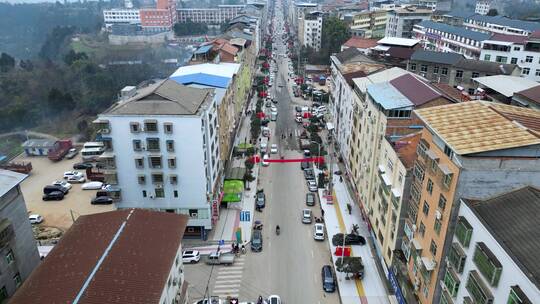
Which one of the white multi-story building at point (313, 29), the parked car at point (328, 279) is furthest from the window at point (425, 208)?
the white multi-story building at point (313, 29)

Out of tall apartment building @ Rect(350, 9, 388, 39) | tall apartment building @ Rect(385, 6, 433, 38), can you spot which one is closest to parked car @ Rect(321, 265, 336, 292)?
tall apartment building @ Rect(385, 6, 433, 38)

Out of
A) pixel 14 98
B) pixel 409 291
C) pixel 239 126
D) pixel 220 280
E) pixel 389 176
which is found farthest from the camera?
pixel 14 98

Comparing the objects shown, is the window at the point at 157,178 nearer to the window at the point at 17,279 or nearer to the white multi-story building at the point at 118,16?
the window at the point at 17,279

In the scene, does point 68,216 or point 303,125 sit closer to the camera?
point 68,216

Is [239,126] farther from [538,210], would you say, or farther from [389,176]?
[538,210]

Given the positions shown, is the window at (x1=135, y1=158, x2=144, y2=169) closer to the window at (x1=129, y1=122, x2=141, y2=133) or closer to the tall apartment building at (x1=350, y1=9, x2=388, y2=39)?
the window at (x1=129, y1=122, x2=141, y2=133)

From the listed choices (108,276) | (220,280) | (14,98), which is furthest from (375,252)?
(14,98)

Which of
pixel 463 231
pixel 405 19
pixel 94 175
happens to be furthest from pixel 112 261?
pixel 405 19
